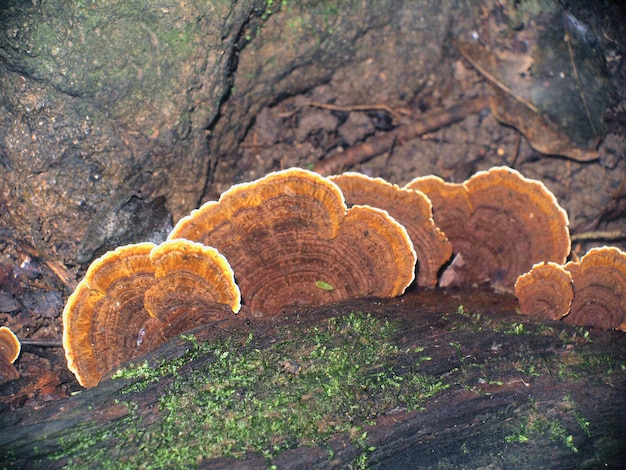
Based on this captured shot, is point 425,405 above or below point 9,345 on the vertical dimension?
below

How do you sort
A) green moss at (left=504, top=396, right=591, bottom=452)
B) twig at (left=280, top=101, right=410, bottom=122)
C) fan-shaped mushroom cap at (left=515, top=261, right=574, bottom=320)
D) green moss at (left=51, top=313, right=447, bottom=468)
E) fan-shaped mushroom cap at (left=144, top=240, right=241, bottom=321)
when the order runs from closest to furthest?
1. green moss at (left=51, top=313, right=447, bottom=468)
2. green moss at (left=504, top=396, right=591, bottom=452)
3. fan-shaped mushroom cap at (left=144, top=240, right=241, bottom=321)
4. fan-shaped mushroom cap at (left=515, top=261, right=574, bottom=320)
5. twig at (left=280, top=101, right=410, bottom=122)

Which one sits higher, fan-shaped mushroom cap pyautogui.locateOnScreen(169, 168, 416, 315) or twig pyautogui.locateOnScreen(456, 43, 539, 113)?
twig pyautogui.locateOnScreen(456, 43, 539, 113)

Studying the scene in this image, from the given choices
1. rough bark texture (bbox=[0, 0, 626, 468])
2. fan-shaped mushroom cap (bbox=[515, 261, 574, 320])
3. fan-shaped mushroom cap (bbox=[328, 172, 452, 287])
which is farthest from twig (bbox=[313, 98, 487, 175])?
fan-shaped mushroom cap (bbox=[515, 261, 574, 320])

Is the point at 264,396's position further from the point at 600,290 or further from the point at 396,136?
the point at 396,136

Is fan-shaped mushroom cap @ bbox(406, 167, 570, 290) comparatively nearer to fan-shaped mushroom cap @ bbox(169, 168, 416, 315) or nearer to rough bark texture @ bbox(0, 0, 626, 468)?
rough bark texture @ bbox(0, 0, 626, 468)

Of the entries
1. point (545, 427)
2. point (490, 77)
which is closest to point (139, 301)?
Result: point (545, 427)

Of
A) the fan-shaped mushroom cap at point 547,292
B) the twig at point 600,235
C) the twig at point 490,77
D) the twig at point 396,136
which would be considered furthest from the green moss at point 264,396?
the twig at point 490,77

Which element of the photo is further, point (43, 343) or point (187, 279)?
point (43, 343)

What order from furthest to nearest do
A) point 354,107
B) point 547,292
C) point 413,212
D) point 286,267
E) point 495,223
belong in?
point 354,107 < point 495,223 < point 413,212 < point 547,292 < point 286,267
